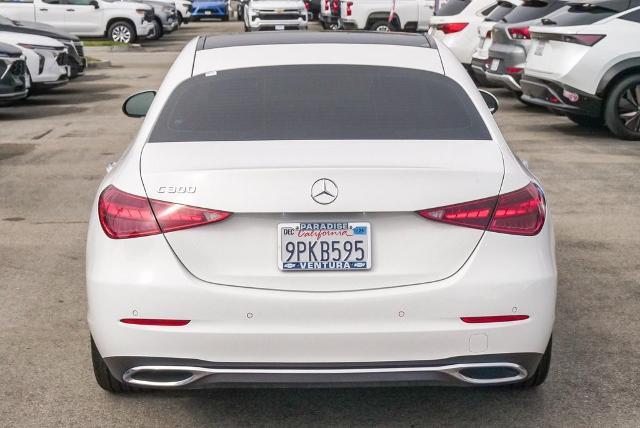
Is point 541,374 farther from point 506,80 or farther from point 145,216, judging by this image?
point 506,80

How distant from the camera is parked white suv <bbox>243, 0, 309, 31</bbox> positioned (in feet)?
123

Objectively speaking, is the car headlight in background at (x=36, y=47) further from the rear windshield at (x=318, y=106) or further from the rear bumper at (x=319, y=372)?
the rear bumper at (x=319, y=372)

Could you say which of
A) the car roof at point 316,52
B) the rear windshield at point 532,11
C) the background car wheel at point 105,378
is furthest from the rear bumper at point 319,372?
the rear windshield at point 532,11

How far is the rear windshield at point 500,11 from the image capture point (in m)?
18.7

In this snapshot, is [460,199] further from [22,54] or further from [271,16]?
[271,16]

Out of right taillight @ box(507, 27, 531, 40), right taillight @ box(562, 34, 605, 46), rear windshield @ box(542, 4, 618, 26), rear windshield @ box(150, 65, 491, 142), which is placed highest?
rear windshield @ box(150, 65, 491, 142)

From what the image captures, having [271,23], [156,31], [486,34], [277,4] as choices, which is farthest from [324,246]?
[156,31]

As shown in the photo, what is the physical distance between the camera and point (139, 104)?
633 cm

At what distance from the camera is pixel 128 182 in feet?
14.4

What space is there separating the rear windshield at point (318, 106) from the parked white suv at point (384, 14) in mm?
27450

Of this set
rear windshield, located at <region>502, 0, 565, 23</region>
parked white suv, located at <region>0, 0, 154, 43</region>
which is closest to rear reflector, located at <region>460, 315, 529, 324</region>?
rear windshield, located at <region>502, 0, 565, 23</region>

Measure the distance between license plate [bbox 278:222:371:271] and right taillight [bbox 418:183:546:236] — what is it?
0.25 metres

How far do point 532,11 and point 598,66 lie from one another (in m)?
3.76

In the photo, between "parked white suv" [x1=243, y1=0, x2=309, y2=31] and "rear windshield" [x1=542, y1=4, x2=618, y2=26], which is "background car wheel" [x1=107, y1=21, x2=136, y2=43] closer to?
"parked white suv" [x1=243, y1=0, x2=309, y2=31]
